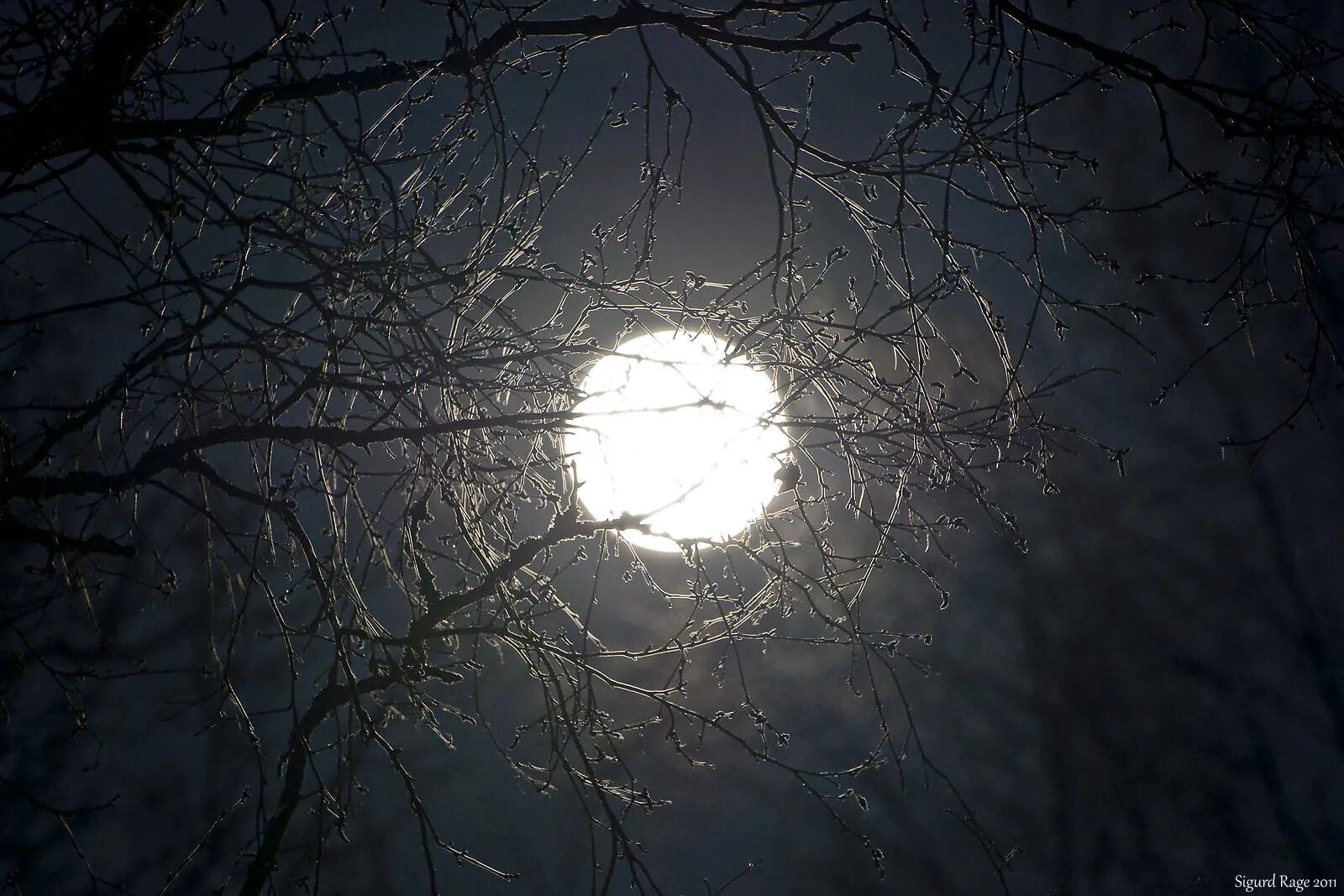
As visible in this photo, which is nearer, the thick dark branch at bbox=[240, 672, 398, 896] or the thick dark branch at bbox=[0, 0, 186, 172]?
the thick dark branch at bbox=[0, 0, 186, 172]

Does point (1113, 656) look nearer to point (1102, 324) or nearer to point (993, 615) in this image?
point (993, 615)

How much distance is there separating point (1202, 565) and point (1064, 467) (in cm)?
91

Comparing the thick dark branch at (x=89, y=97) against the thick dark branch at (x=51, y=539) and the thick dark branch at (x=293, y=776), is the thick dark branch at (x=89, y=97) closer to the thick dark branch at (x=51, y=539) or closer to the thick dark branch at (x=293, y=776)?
the thick dark branch at (x=51, y=539)

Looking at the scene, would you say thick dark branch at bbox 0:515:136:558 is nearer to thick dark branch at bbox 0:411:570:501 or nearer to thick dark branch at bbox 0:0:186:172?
thick dark branch at bbox 0:411:570:501

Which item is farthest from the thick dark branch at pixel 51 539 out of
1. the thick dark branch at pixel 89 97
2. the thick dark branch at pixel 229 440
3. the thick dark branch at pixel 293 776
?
the thick dark branch at pixel 89 97

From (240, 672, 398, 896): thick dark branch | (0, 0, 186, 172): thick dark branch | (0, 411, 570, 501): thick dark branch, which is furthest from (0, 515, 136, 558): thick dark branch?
(0, 0, 186, 172): thick dark branch

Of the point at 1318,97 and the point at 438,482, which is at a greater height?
the point at 1318,97

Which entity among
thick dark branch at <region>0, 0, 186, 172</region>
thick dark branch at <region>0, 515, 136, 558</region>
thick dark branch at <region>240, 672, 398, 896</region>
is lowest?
thick dark branch at <region>240, 672, 398, 896</region>

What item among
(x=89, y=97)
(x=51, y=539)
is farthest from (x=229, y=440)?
(x=89, y=97)

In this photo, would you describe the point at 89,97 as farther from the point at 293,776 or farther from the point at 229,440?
the point at 293,776

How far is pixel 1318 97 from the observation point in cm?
166

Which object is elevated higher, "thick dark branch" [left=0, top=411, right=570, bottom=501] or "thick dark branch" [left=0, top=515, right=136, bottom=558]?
"thick dark branch" [left=0, top=411, right=570, bottom=501]

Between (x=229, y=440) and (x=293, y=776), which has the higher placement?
(x=229, y=440)

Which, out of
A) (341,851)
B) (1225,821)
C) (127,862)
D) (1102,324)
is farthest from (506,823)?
(1102,324)
